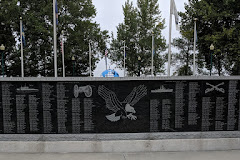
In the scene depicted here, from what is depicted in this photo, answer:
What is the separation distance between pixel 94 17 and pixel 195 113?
3145 cm

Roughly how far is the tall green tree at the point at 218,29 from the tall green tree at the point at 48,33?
48.7 feet

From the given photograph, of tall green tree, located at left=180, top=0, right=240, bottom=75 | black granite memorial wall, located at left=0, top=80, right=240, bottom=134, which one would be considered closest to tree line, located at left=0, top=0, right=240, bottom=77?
tall green tree, located at left=180, top=0, right=240, bottom=75

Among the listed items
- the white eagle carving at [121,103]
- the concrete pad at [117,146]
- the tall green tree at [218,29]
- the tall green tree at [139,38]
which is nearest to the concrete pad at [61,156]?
the concrete pad at [117,146]

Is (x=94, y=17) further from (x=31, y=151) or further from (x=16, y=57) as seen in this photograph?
(x=31, y=151)

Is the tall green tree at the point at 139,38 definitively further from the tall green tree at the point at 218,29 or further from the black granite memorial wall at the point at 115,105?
the black granite memorial wall at the point at 115,105

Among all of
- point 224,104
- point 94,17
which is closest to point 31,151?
point 224,104

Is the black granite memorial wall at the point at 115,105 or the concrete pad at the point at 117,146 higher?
the black granite memorial wall at the point at 115,105

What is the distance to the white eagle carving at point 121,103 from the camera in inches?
243

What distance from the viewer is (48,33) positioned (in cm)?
2923

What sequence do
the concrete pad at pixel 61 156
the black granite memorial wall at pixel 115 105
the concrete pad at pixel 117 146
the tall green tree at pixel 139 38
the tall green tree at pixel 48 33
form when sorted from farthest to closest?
the tall green tree at pixel 139 38
the tall green tree at pixel 48 33
the black granite memorial wall at pixel 115 105
the concrete pad at pixel 117 146
the concrete pad at pixel 61 156

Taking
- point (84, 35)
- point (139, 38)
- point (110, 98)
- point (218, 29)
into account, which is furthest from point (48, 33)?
point (110, 98)

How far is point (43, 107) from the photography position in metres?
6.16

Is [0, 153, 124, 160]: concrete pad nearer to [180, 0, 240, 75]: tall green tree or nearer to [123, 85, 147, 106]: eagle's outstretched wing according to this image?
[123, 85, 147, 106]: eagle's outstretched wing

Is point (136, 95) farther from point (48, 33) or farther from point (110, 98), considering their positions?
point (48, 33)
